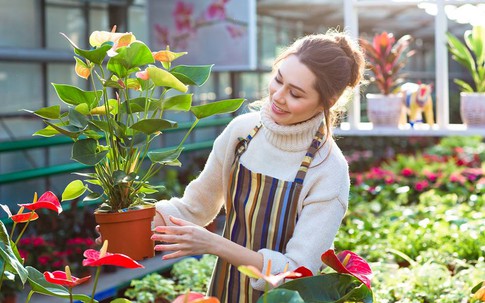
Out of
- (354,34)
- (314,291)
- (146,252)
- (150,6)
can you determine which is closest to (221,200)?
(146,252)

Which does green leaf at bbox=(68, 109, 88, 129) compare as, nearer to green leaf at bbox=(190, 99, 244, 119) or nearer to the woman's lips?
green leaf at bbox=(190, 99, 244, 119)

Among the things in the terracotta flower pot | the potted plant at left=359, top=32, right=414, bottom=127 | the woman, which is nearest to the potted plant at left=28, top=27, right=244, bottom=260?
the terracotta flower pot

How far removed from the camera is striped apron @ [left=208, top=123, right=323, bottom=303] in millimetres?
2121

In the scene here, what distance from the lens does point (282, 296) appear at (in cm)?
147

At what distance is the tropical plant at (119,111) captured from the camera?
1.78 m

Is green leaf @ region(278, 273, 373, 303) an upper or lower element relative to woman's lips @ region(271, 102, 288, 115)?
lower

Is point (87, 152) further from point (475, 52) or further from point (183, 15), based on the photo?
point (183, 15)

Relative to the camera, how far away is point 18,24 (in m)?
6.80

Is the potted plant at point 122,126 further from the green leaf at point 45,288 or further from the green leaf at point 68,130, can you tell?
the green leaf at point 45,288

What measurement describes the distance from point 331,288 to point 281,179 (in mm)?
439

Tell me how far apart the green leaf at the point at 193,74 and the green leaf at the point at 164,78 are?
0.08 metres

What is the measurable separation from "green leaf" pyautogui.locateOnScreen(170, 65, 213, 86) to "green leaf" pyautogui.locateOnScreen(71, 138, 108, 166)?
0.79ft

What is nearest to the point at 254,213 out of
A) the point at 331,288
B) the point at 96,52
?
the point at 331,288

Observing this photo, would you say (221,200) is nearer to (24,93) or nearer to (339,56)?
(339,56)
